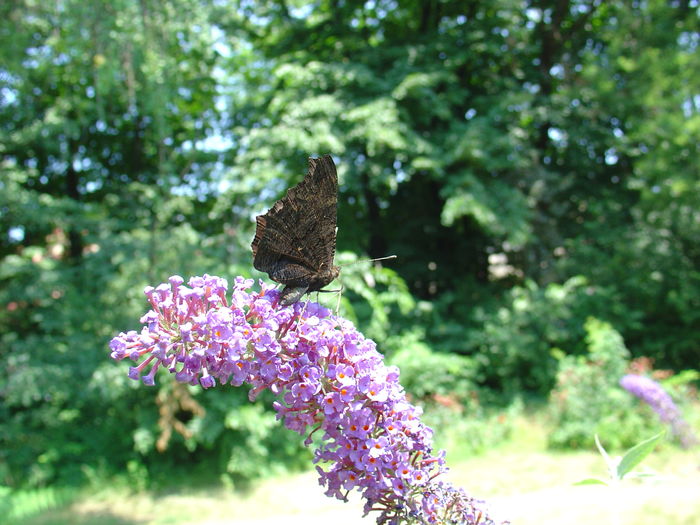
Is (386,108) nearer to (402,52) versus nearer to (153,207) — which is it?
(402,52)

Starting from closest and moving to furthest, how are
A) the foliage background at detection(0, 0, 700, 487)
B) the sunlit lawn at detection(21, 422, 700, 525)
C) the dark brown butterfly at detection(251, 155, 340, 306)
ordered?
the dark brown butterfly at detection(251, 155, 340, 306) → the sunlit lawn at detection(21, 422, 700, 525) → the foliage background at detection(0, 0, 700, 487)

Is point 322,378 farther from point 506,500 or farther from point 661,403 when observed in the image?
point 661,403

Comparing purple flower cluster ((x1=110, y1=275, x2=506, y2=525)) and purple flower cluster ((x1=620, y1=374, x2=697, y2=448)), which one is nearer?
purple flower cluster ((x1=110, y1=275, x2=506, y2=525))

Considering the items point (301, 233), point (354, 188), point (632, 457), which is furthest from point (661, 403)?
point (301, 233)

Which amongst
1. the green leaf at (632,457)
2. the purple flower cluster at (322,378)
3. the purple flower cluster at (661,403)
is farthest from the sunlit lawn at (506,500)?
the purple flower cluster at (322,378)

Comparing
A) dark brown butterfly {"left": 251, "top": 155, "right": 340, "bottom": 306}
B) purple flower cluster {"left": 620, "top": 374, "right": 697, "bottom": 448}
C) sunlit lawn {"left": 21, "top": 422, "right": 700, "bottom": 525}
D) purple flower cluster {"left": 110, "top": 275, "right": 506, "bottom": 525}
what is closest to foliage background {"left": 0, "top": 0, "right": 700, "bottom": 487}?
sunlit lawn {"left": 21, "top": 422, "right": 700, "bottom": 525}

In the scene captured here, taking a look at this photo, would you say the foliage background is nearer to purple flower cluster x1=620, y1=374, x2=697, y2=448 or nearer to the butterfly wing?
purple flower cluster x1=620, y1=374, x2=697, y2=448

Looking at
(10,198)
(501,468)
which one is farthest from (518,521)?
(10,198)
